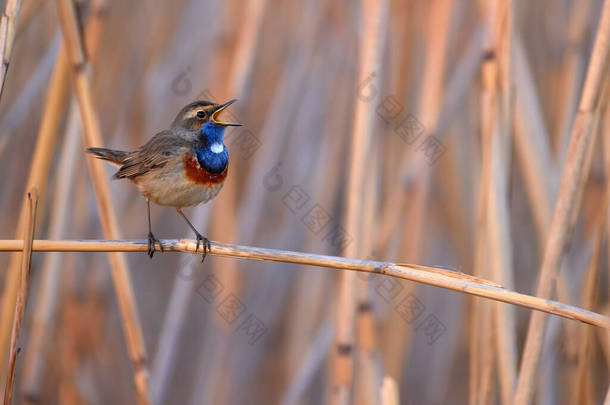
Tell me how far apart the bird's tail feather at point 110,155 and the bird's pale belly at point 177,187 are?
6.8 inches

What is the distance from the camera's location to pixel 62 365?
9.88ft

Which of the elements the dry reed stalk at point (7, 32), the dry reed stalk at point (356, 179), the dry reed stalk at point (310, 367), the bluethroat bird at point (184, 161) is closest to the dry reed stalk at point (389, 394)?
the dry reed stalk at point (356, 179)

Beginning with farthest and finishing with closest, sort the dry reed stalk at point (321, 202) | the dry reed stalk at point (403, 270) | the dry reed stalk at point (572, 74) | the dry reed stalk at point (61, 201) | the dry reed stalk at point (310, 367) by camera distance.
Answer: the dry reed stalk at point (321, 202), the dry reed stalk at point (572, 74), the dry reed stalk at point (310, 367), the dry reed stalk at point (61, 201), the dry reed stalk at point (403, 270)

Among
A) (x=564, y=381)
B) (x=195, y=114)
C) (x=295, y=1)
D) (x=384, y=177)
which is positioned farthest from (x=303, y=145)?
(x=564, y=381)

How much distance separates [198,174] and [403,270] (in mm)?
1129

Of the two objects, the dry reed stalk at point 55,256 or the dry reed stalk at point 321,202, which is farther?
the dry reed stalk at point 321,202

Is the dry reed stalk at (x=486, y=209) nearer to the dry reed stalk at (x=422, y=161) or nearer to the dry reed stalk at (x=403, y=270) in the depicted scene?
the dry reed stalk at (x=422, y=161)

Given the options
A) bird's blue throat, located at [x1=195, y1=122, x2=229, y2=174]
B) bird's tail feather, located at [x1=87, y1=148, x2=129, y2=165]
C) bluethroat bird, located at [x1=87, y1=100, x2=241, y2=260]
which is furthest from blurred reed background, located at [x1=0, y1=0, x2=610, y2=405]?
bird's blue throat, located at [x1=195, y1=122, x2=229, y2=174]

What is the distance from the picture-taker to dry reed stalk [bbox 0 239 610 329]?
1.52 m

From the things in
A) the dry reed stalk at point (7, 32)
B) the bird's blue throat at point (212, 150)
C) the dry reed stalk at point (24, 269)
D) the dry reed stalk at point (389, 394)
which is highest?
the dry reed stalk at point (7, 32)

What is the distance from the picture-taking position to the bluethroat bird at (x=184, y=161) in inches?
98.9

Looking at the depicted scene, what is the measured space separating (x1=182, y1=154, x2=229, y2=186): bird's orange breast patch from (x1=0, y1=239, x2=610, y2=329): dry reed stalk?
767 millimetres

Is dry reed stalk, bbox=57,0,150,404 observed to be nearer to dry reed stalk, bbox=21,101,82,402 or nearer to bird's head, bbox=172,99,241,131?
dry reed stalk, bbox=21,101,82,402

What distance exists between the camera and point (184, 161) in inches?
101
